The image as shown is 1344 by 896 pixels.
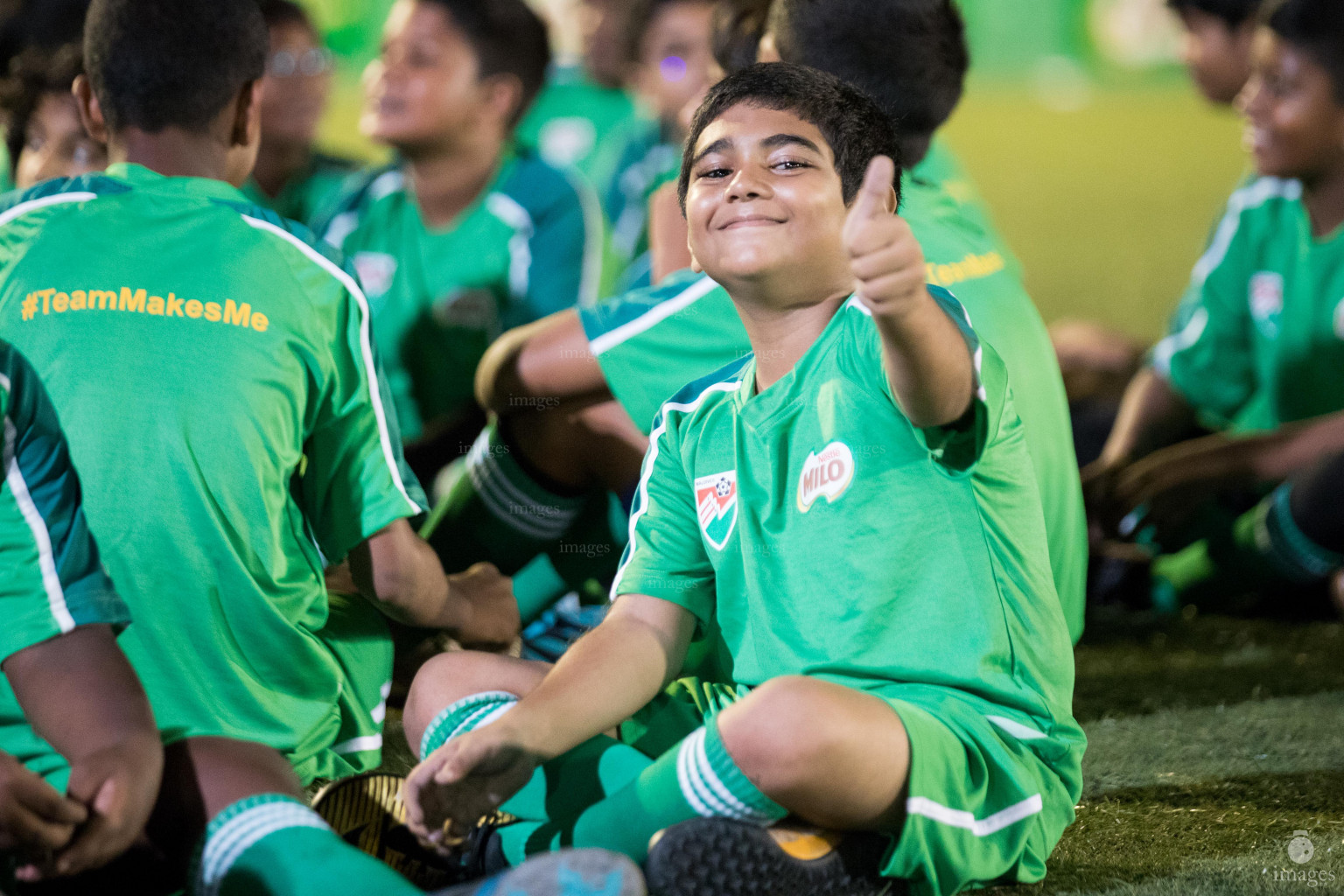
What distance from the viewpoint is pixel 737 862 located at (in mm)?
1456

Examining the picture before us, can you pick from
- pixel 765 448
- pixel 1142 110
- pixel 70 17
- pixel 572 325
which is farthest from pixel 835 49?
pixel 1142 110

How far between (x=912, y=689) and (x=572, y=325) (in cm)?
114

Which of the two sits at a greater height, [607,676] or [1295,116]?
[1295,116]

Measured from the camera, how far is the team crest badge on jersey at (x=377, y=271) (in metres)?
3.93

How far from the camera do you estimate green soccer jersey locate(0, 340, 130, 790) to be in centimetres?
155

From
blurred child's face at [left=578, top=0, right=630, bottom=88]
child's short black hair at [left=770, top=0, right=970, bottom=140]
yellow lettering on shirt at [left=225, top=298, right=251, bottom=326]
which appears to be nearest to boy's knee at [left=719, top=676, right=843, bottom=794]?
yellow lettering on shirt at [left=225, top=298, right=251, bottom=326]

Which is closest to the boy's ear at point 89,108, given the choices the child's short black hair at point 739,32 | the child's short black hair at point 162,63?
the child's short black hair at point 162,63

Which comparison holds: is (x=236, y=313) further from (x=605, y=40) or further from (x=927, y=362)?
(x=605, y=40)

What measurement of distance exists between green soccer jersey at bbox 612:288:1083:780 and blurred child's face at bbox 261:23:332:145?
3.11 meters

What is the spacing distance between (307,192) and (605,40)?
256cm

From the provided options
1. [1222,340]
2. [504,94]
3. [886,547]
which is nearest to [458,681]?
[886,547]

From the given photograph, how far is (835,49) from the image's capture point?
2461mm

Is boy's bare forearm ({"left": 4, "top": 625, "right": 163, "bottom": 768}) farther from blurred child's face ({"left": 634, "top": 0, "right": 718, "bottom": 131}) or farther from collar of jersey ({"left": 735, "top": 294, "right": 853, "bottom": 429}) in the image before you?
blurred child's face ({"left": 634, "top": 0, "right": 718, "bottom": 131})

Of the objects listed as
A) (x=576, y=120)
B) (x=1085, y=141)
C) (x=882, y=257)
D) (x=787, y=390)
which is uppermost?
(x=882, y=257)
